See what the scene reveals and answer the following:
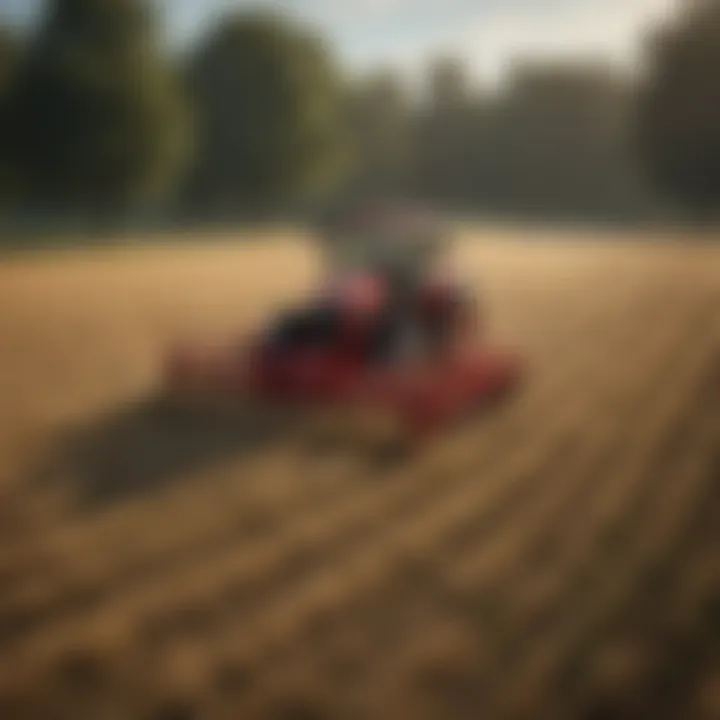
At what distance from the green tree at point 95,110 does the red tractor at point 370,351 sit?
25cm

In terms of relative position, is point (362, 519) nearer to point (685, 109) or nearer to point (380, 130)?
point (380, 130)

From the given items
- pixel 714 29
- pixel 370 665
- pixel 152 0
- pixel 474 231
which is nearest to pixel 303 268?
pixel 474 231

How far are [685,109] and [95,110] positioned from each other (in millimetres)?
766

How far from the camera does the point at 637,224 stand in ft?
3.81

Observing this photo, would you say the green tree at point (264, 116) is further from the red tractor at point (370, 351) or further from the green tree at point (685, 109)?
the green tree at point (685, 109)

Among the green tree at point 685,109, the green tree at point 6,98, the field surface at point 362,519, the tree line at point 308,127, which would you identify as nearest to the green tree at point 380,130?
the tree line at point 308,127

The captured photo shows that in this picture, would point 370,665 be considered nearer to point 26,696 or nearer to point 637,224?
point 26,696

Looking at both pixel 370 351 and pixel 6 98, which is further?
pixel 370 351

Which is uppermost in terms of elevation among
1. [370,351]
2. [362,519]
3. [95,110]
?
[95,110]

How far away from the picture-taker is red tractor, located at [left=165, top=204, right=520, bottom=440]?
109 centimetres

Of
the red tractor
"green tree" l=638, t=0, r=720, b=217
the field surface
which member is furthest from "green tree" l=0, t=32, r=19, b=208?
Result: "green tree" l=638, t=0, r=720, b=217

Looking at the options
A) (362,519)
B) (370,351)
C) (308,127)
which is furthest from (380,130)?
(362,519)

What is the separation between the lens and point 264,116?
44.0 inches

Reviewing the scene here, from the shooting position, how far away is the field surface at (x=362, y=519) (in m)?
0.90
